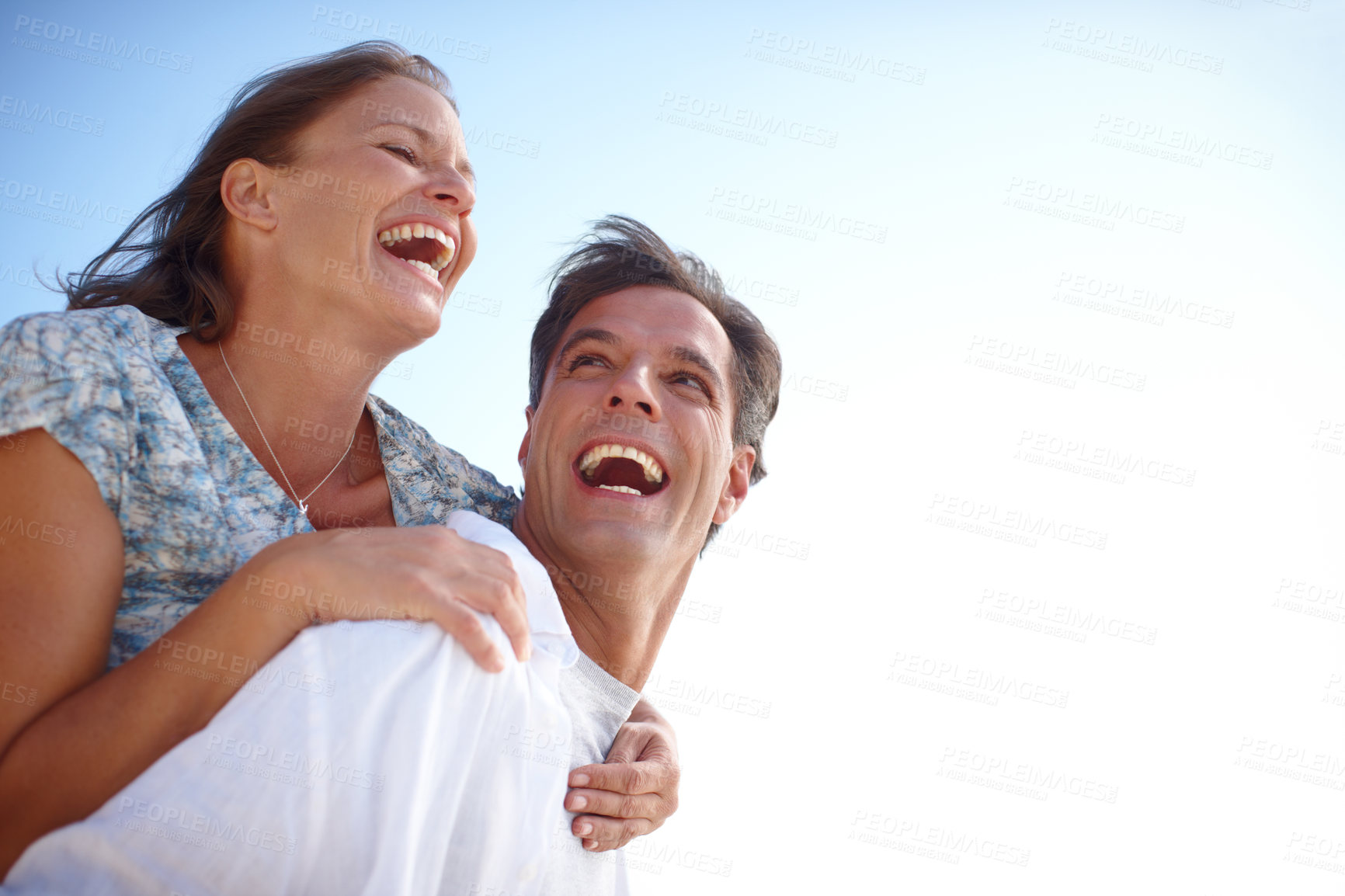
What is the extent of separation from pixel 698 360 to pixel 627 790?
4.97 ft

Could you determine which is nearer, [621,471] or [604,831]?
[604,831]

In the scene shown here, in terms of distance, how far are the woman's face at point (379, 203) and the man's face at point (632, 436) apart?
602 millimetres

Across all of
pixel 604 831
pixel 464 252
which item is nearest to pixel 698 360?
pixel 464 252

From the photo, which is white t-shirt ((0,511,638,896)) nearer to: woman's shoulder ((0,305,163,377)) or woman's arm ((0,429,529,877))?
woman's arm ((0,429,529,877))

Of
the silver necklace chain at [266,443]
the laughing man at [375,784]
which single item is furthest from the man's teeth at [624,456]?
the silver necklace chain at [266,443]

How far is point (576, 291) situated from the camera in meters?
3.78

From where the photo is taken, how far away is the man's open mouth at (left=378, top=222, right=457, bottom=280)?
2.80m

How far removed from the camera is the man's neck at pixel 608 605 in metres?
3.09

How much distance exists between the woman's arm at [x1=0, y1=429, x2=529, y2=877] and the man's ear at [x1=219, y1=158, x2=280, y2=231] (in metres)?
1.10

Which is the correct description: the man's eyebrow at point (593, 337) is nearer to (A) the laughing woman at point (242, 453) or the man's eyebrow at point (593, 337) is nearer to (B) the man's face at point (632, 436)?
(B) the man's face at point (632, 436)

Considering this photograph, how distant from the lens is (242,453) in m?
2.46

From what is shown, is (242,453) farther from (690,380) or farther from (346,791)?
(690,380)

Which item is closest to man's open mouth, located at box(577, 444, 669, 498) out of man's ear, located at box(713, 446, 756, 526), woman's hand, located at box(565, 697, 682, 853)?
man's ear, located at box(713, 446, 756, 526)

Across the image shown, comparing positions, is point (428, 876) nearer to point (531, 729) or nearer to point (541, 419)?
point (531, 729)
